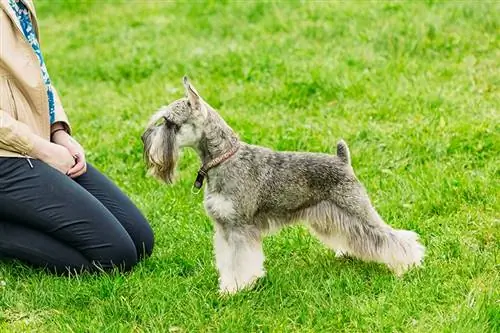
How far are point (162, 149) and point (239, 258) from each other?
872 millimetres

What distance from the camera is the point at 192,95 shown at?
5.29m

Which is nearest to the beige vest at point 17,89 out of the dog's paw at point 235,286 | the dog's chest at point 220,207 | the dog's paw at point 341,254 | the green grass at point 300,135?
the green grass at point 300,135

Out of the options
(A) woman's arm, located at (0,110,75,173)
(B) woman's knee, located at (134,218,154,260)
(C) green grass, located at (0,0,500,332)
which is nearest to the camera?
(C) green grass, located at (0,0,500,332)

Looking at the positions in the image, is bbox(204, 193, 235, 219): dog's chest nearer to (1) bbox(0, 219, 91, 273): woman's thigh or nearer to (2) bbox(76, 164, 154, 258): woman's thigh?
(2) bbox(76, 164, 154, 258): woman's thigh

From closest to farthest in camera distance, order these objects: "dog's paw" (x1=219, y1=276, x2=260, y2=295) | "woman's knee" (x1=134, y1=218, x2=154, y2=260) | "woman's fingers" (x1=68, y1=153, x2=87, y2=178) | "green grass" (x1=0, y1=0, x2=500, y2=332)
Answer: "green grass" (x1=0, y1=0, x2=500, y2=332), "dog's paw" (x1=219, y1=276, x2=260, y2=295), "woman's fingers" (x1=68, y1=153, x2=87, y2=178), "woman's knee" (x1=134, y1=218, x2=154, y2=260)

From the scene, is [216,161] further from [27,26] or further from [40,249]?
[27,26]

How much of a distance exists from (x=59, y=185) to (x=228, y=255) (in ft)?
4.21

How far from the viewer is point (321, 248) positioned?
6023mm

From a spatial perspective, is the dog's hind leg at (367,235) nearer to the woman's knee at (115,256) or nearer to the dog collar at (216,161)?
the dog collar at (216,161)

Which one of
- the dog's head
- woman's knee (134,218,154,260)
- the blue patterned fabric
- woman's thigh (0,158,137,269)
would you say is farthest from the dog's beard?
the blue patterned fabric

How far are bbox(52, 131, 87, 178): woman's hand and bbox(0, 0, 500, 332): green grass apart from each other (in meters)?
0.80

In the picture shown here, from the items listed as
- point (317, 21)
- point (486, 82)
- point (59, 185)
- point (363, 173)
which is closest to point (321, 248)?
point (363, 173)

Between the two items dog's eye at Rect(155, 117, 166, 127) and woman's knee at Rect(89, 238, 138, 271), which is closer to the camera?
dog's eye at Rect(155, 117, 166, 127)

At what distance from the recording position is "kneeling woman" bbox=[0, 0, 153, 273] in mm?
5598
